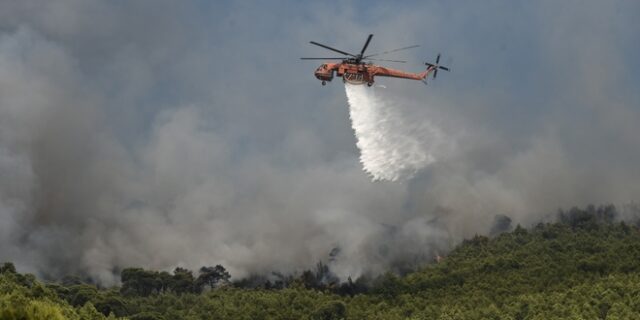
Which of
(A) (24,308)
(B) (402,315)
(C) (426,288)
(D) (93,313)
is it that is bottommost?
(A) (24,308)

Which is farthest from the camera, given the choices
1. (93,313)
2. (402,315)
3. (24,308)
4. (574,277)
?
(574,277)

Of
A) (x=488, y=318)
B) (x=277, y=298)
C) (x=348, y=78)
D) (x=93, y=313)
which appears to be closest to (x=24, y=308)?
(x=93, y=313)

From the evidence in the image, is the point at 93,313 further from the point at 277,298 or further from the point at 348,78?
the point at 277,298

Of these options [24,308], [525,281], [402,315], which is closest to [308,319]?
[402,315]

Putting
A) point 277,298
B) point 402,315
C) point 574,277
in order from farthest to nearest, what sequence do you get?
point 277,298 < point 574,277 < point 402,315

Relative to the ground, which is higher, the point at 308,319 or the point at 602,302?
the point at 308,319

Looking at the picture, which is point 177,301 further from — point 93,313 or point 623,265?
point 623,265

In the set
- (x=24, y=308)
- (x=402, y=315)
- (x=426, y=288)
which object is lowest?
(x=24, y=308)

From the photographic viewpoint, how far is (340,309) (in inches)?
7101

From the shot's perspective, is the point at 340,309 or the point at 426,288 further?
the point at 426,288

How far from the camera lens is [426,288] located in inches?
7785

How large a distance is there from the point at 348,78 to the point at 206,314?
81405 millimetres

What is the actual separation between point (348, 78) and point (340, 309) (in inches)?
3000

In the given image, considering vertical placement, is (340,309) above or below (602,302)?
above
